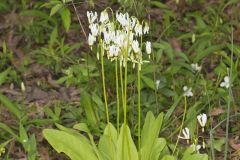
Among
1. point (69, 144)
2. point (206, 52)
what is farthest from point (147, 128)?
point (206, 52)

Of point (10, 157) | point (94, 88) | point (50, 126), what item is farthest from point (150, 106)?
point (10, 157)

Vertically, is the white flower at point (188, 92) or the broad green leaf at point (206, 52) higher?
the broad green leaf at point (206, 52)

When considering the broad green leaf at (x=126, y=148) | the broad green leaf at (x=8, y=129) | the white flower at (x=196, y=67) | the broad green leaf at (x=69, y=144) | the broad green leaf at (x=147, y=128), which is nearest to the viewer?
the broad green leaf at (x=126, y=148)

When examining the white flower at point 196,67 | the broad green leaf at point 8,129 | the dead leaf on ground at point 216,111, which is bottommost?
the dead leaf on ground at point 216,111

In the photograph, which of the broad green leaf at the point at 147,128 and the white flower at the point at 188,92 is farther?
the white flower at the point at 188,92

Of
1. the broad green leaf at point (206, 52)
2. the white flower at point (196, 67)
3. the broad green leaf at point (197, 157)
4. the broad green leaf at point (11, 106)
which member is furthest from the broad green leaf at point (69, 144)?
the broad green leaf at point (206, 52)

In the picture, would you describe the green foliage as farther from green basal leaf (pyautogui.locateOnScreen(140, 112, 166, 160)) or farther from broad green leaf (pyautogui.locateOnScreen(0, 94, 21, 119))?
broad green leaf (pyautogui.locateOnScreen(0, 94, 21, 119))

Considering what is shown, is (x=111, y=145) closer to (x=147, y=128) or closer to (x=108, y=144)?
(x=108, y=144)

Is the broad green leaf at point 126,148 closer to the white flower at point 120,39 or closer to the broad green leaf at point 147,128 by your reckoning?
the broad green leaf at point 147,128
